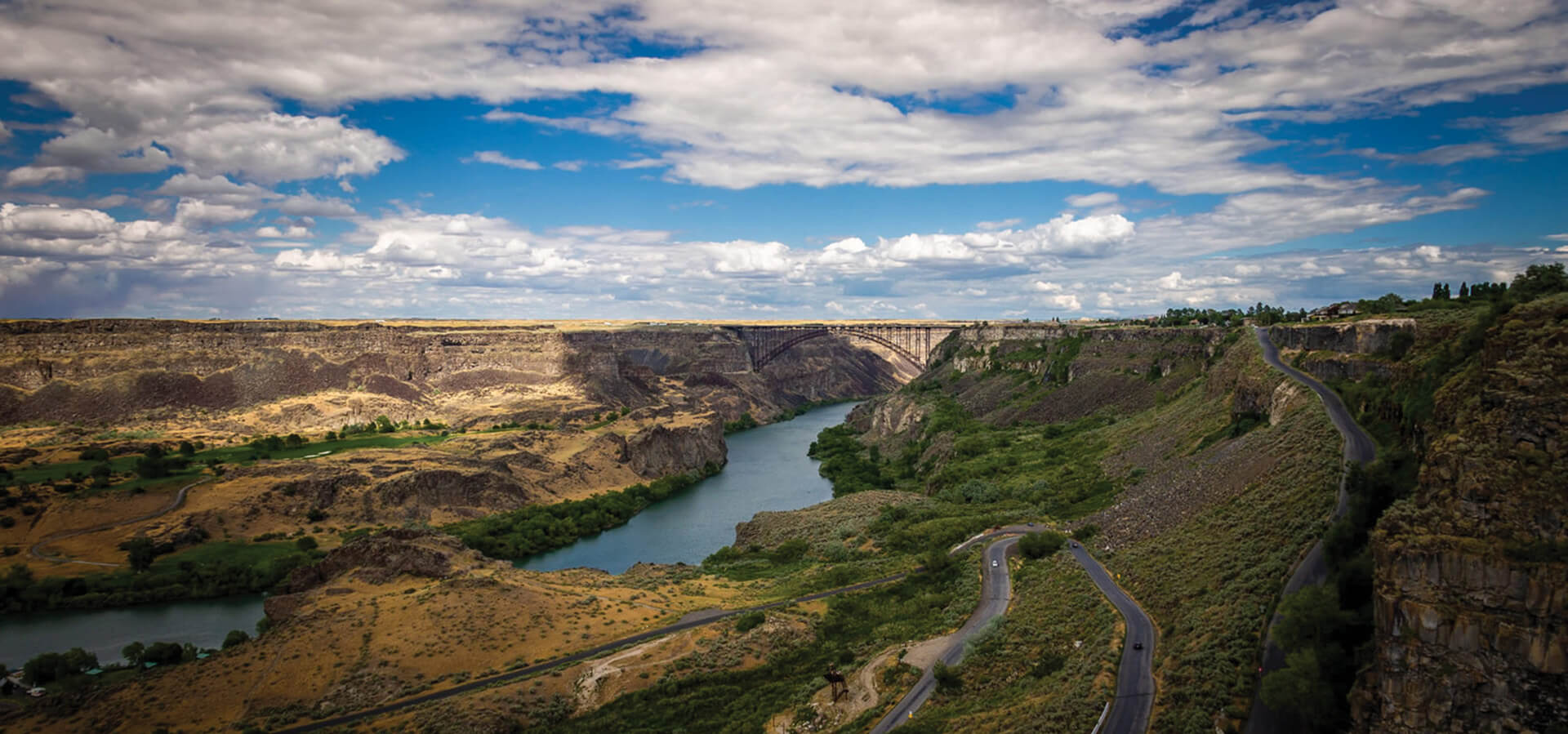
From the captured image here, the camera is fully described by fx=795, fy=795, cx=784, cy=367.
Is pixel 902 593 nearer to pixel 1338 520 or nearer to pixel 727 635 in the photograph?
pixel 727 635

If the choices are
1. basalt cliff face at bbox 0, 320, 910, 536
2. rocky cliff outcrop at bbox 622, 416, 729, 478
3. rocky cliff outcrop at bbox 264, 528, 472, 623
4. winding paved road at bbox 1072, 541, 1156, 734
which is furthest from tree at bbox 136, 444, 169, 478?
winding paved road at bbox 1072, 541, 1156, 734

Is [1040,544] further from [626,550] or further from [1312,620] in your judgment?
[626,550]

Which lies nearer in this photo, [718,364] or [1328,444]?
[1328,444]

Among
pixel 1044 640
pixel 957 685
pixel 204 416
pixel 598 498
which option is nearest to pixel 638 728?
pixel 957 685

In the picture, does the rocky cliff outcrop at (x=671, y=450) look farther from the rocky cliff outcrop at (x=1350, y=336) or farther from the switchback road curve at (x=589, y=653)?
the rocky cliff outcrop at (x=1350, y=336)

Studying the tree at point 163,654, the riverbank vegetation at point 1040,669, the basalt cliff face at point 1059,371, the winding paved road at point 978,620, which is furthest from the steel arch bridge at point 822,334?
the tree at point 163,654

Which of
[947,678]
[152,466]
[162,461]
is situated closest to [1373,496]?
[947,678]
